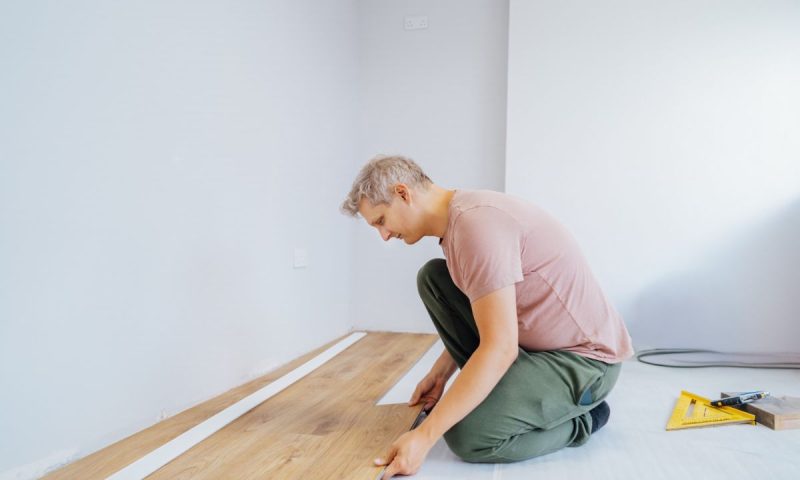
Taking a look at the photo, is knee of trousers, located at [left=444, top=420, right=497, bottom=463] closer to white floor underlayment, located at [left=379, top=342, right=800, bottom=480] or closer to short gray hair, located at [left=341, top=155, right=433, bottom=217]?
white floor underlayment, located at [left=379, top=342, right=800, bottom=480]

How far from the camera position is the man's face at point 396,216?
1.38m

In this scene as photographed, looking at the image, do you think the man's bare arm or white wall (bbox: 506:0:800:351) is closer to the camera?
the man's bare arm

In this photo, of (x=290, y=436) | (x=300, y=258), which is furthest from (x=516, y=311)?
(x=300, y=258)

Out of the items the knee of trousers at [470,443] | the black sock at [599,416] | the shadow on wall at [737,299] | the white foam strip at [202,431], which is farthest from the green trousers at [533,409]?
the shadow on wall at [737,299]

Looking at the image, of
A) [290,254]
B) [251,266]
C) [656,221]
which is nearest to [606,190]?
[656,221]

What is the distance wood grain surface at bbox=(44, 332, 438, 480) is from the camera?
1336mm

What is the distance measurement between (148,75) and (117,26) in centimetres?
16

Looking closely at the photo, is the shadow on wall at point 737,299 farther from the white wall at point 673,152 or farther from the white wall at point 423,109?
the white wall at point 423,109

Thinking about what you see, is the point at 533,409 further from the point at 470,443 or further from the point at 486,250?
the point at 486,250

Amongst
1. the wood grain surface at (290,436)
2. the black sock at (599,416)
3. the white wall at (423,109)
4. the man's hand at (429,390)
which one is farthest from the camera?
the white wall at (423,109)

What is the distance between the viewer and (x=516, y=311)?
4.43 feet

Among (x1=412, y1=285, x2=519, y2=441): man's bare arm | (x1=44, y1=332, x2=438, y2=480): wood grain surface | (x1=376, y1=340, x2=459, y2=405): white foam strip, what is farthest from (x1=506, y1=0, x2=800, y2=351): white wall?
(x1=412, y1=285, x2=519, y2=441): man's bare arm

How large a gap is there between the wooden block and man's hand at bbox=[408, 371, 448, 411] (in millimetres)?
982

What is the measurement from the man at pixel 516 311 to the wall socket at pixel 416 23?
2246 millimetres
